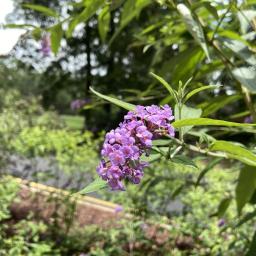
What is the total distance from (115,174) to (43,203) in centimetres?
466

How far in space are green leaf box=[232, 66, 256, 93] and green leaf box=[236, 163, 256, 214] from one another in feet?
1.03

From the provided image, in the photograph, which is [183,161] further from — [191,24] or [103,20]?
[103,20]

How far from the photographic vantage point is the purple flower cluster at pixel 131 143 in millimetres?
969

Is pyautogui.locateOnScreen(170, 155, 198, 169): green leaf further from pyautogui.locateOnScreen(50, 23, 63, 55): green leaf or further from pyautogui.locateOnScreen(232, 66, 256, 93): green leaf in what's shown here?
pyautogui.locateOnScreen(50, 23, 63, 55): green leaf

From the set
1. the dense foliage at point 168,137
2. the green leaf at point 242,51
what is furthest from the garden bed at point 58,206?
the green leaf at point 242,51

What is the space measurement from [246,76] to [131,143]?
2.37 feet

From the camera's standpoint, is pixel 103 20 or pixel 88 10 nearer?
pixel 88 10

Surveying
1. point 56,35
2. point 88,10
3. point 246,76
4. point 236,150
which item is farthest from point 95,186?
point 56,35

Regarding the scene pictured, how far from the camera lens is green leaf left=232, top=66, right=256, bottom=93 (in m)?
1.52

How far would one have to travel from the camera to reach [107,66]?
928 inches

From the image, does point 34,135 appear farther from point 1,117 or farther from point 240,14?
point 240,14

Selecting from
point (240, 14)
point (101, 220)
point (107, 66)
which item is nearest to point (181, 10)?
point (240, 14)

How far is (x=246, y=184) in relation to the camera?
1.80 m

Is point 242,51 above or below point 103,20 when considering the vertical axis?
below
